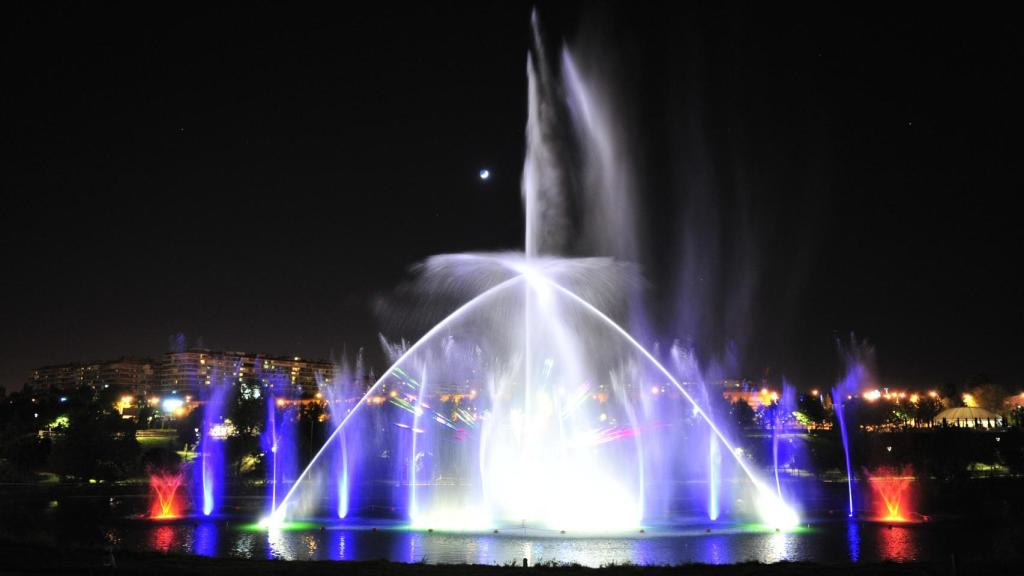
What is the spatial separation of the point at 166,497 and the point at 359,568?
34757mm

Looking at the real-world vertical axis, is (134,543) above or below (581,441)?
below

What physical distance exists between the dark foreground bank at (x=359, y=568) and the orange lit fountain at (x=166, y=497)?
1970 centimetres

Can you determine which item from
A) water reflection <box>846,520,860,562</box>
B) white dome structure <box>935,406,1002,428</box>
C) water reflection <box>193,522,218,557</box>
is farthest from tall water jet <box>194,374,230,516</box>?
white dome structure <box>935,406,1002,428</box>

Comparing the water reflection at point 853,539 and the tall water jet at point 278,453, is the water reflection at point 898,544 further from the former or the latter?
the tall water jet at point 278,453

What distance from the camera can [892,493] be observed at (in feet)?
170

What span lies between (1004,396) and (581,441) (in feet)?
438

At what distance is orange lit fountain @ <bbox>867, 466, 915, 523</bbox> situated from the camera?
3888 cm

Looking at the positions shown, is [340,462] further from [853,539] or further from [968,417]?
[968,417]

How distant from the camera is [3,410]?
9306 centimetres

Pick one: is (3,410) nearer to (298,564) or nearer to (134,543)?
(134,543)

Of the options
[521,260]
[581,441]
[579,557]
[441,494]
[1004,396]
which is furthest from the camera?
[1004,396]

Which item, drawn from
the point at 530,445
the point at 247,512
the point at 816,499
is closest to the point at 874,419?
the point at 816,499

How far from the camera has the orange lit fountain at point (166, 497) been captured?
134 ft

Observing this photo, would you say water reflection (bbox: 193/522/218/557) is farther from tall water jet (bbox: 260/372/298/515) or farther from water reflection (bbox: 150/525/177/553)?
tall water jet (bbox: 260/372/298/515)
